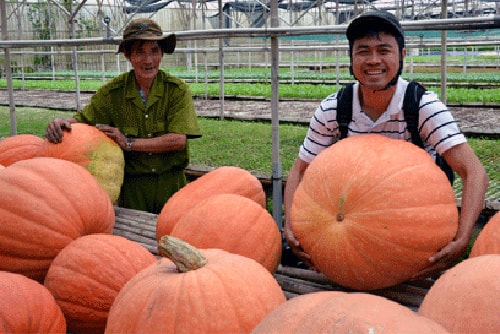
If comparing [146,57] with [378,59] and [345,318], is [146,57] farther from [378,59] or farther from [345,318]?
[345,318]

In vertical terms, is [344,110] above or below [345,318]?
above

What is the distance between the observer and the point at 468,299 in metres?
1.05

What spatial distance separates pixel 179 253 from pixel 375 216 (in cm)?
61

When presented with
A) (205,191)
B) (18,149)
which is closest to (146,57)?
(18,149)

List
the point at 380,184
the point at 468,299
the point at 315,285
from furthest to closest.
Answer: the point at 315,285 < the point at 380,184 < the point at 468,299

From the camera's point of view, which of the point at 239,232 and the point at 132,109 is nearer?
the point at 239,232

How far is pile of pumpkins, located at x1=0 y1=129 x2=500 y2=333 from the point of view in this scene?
1095 millimetres

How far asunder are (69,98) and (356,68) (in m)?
11.8

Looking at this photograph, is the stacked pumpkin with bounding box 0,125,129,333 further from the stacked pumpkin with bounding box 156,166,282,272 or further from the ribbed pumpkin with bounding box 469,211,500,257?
the ribbed pumpkin with bounding box 469,211,500,257

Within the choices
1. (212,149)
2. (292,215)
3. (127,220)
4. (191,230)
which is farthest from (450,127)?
(212,149)

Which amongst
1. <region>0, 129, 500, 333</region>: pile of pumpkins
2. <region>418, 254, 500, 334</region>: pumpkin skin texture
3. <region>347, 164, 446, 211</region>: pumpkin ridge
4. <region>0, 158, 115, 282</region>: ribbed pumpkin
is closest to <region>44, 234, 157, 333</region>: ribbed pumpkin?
<region>0, 129, 500, 333</region>: pile of pumpkins

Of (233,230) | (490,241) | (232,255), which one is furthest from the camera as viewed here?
(233,230)

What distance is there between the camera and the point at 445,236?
5.60 feet

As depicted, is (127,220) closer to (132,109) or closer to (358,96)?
(132,109)
